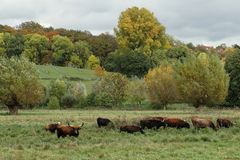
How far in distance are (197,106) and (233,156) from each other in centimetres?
4339

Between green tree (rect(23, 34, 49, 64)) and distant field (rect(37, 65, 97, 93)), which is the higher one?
green tree (rect(23, 34, 49, 64))

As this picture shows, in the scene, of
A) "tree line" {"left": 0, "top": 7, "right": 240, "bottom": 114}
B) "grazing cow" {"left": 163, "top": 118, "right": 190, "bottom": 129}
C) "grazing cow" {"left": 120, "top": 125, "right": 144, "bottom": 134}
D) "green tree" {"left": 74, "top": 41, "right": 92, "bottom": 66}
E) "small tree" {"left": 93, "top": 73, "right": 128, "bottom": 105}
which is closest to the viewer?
"grazing cow" {"left": 120, "top": 125, "right": 144, "bottom": 134}

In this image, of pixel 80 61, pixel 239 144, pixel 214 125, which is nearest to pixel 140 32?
pixel 80 61

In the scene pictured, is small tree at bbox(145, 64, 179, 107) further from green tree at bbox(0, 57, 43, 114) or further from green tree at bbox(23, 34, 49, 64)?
green tree at bbox(23, 34, 49, 64)

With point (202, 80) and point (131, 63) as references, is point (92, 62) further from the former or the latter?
point (202, 80)

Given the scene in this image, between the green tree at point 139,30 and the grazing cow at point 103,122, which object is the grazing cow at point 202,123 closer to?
the grazing cow at point 103,122

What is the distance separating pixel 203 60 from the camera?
219 feet

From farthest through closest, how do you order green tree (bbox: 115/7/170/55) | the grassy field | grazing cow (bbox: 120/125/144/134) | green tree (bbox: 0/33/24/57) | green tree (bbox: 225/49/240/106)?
green tree (bbox: 0/33/24/57) < green tree (bbox: 115/7/170/55) < green tree (bbox: 225/49/240/106) < grazing cow (bbox: 120/125/144/134) < the grassy field

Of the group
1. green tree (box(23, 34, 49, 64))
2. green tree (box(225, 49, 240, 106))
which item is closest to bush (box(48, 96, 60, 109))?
green tree (box(225, 49, 240, 106))

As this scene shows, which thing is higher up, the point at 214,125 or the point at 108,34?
the point at 108,34

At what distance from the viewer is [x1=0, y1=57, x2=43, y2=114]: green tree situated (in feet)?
196

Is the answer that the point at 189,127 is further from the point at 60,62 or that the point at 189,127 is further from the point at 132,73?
the point at 60,62

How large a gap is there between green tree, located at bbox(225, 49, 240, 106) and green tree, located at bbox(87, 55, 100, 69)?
172ft

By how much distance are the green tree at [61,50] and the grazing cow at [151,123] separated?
9757cm
